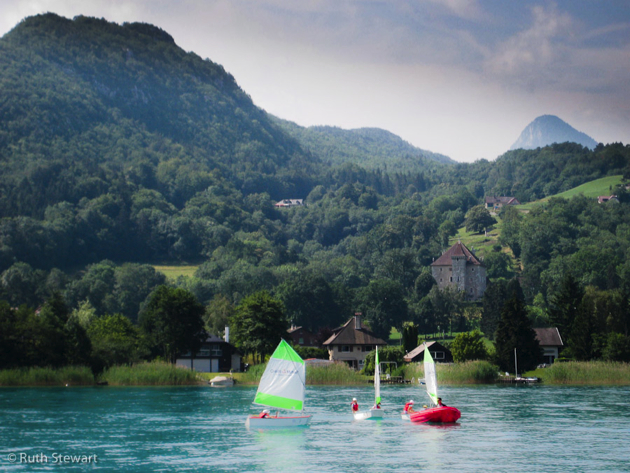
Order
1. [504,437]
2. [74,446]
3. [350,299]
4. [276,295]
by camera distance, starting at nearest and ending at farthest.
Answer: [74,446] < [504,437] < [276,295] < [350,299]

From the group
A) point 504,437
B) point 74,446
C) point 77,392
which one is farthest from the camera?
point 77,392

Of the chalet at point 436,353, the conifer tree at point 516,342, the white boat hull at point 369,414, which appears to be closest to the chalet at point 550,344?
the chalet at point 436,353

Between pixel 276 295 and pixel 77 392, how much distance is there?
100121 mm

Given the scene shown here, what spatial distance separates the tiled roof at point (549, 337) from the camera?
12219 cm

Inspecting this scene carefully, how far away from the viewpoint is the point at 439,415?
5584cm

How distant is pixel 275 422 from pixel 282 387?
2.32 metres

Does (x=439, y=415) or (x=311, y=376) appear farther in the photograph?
(x=311, y=376)

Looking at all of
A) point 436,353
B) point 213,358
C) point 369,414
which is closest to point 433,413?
point 369,414

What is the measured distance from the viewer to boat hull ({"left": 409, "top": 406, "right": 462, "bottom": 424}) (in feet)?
182

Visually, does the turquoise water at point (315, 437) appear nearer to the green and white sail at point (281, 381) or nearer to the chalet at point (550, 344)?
the green and white sail at point (281, 381)

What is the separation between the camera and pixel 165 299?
10638 centimetres

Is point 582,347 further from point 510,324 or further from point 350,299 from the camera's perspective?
point 350,299

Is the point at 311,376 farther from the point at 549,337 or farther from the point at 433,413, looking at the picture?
the point at 549,337

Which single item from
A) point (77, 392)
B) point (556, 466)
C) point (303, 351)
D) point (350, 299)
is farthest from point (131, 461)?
point (350, 299)
